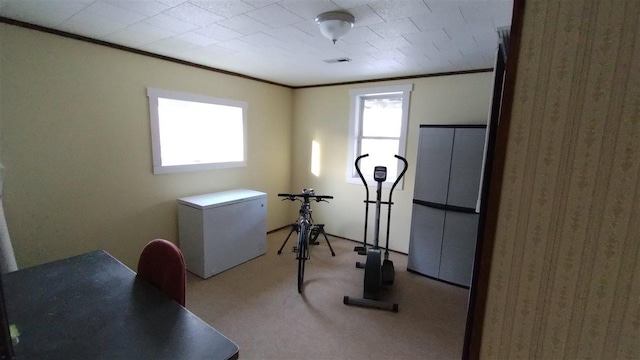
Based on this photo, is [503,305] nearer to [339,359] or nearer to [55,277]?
[339,359]

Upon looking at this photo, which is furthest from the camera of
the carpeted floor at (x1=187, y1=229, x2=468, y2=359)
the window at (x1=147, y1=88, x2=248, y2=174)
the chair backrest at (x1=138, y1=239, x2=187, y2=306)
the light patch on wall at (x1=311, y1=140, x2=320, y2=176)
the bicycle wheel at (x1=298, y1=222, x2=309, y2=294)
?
the light patch on wall at (x1=311, y1=140, x2=320, y2=176)

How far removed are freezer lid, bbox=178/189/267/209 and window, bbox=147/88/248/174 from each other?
344 mm

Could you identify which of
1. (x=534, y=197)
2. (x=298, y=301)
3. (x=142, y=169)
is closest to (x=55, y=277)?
(x=142, y=169)

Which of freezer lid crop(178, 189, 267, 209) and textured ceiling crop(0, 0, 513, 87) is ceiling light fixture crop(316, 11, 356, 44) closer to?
textured ceiling crop(0, 0, 513, 87)

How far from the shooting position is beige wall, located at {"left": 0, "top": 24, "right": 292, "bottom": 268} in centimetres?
201

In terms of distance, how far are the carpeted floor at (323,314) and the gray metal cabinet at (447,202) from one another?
23cm

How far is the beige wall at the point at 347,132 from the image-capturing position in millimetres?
3051

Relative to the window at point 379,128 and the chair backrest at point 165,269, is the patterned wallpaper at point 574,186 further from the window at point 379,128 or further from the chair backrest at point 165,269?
the window at point 379,128

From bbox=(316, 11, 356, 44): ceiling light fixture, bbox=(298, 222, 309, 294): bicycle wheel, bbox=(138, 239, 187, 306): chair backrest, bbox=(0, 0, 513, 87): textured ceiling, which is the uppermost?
bbox=(0, 0, 513, 87): textured ceiling

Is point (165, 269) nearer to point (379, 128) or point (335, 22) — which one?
point (335, 22)

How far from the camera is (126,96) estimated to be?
8.32ft

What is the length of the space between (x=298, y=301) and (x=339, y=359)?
0.74m

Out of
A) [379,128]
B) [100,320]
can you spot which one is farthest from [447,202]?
[100,320]

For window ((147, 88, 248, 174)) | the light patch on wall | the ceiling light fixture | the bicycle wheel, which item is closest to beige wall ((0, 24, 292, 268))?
window ((147, 88, 248, 174))
